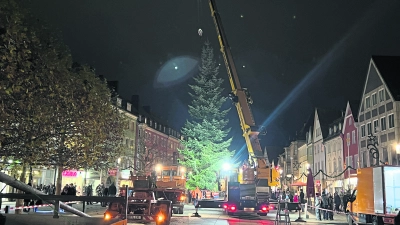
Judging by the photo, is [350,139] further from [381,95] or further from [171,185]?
[171,185]

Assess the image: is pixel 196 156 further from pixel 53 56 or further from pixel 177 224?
pixel 53 56

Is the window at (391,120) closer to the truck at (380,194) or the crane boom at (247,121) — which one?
the crane boom at (247,121)

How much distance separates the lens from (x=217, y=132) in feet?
193

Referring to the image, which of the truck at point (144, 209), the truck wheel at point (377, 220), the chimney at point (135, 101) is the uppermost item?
the chimney at point (135, 101)

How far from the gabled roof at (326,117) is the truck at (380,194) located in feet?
149

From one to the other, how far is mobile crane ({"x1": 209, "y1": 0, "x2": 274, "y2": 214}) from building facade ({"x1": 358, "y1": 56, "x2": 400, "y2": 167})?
16610 mm

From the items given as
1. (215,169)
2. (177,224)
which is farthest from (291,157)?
(177,224)

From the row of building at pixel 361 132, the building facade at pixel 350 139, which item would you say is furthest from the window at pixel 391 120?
the building facade at pixel 350 139

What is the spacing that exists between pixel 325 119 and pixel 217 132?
19.5 meters

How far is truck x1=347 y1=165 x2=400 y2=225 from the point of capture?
2088 centimetres

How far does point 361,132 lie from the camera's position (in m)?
50.7

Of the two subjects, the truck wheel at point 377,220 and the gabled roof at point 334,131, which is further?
the gabled roof at point 334,131

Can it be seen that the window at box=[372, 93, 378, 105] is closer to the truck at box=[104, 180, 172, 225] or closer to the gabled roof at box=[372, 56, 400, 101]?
the gabled roof at box=[372, 56, 400, 101]

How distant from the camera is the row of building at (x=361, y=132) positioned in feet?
138
